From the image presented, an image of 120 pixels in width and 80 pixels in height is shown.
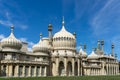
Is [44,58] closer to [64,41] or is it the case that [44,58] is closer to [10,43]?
[64,41]

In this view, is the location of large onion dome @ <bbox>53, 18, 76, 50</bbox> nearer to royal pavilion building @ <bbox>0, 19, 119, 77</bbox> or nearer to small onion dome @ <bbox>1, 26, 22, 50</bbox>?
royal pavilion building @ <bbox>0, 19, 119, 77</bbox>

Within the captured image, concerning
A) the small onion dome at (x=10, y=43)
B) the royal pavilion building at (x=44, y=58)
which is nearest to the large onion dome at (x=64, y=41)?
the royal pavilion building at (x=44, y=58)

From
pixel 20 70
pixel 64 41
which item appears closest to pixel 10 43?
pixel 20 70

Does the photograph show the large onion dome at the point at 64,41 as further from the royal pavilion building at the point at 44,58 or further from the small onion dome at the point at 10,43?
the small onion dome at the point at 10,43

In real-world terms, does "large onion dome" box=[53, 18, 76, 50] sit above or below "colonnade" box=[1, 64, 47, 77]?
above

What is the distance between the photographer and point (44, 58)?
3157 inches

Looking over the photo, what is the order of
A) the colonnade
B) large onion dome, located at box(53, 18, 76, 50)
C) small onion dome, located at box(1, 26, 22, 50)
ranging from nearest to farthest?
the colonnade < small onion dome, located at box(1, 26, 22, 50) < large onion dome, located at box(53, 18, 76, 50)

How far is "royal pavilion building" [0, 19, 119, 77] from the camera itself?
66500 millimetres

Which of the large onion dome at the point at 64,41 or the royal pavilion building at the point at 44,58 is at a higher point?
the large onion dome at the point at 64,41

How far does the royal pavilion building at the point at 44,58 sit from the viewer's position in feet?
218

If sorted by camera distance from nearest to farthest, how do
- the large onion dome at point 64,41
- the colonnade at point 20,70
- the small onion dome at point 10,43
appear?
1. the colonnade at point 20,70
2. the small onion dome at point 10,43
3. the large onion dome at point 64,41

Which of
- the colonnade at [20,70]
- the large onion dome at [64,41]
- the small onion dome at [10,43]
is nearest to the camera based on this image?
the colonnade at [20,70]

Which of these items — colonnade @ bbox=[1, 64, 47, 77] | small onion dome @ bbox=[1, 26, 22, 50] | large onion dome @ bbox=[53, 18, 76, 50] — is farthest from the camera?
large onion dome @ bbox=[53, 18, 76, 50]

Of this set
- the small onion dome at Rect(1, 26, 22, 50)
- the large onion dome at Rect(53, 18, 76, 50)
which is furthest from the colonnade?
the large onion dome at Rect(53, 18, 76, 50)
